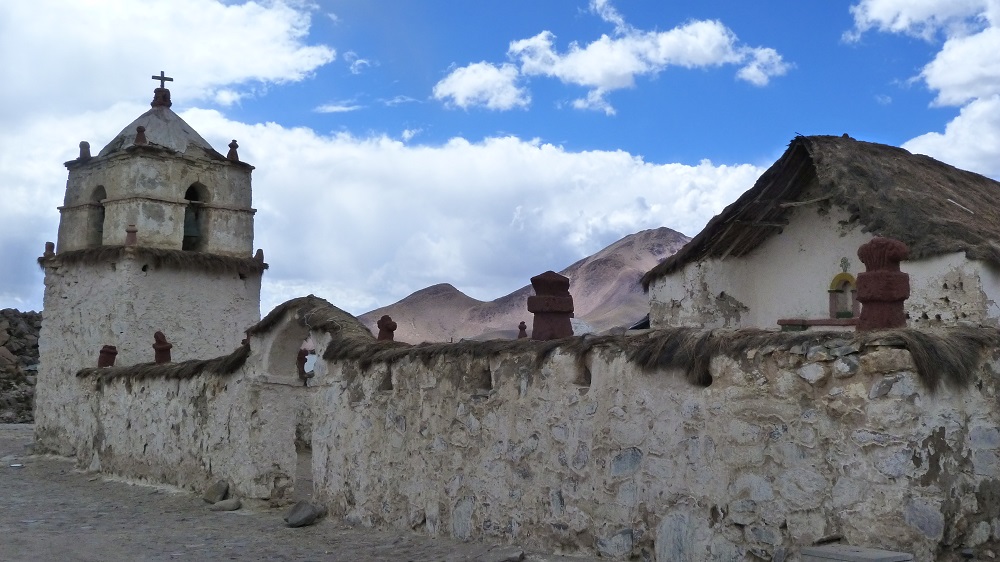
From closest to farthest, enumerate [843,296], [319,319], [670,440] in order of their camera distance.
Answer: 1. [670,440]
2. [319,319]
3. [843,296]

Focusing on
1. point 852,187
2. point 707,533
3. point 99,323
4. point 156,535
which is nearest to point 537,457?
point 707,533

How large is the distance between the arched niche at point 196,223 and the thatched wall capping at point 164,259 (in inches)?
30.6

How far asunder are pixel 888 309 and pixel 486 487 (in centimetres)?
354

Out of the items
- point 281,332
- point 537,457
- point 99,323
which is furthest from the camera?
point 99,323

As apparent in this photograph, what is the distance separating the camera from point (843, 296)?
12.4m

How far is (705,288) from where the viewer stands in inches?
538

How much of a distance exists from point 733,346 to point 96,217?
17.0m

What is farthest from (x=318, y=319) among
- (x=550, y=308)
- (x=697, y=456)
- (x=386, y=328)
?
(x=697, y=456)

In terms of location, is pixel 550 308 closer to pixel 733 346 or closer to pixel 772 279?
pixel 733 346

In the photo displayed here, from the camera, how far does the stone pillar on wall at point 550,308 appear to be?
7.54m

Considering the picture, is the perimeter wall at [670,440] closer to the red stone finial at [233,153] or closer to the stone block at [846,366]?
the stone block at [846,366]

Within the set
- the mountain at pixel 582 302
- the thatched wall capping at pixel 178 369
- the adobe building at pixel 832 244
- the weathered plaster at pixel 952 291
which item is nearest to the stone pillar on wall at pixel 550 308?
the adobe building at pixel 832 244

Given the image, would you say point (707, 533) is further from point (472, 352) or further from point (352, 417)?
point (352, 417)

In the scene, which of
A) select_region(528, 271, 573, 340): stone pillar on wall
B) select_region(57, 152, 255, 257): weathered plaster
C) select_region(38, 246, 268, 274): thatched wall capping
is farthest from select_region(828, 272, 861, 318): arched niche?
select_region(57, 152, 255, 257): weathered plaster
